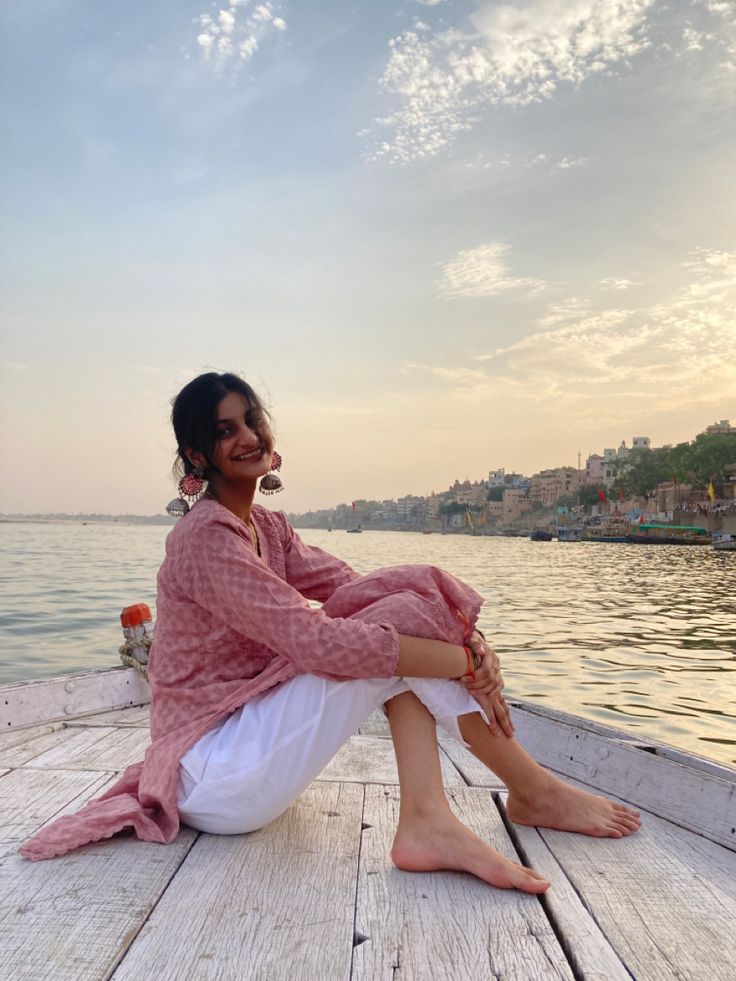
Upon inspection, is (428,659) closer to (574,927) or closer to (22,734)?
(574,927)

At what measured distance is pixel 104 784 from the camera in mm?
2131

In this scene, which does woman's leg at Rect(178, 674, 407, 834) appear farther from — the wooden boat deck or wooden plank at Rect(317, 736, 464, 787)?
wooden plank at Rect(317, 736, 464, 787)

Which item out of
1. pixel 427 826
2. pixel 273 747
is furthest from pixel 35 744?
pixel 427 826

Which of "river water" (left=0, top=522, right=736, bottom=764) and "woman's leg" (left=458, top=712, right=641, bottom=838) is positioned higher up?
"woman's leg" (left=458, top=712, right=641, bottom=838)

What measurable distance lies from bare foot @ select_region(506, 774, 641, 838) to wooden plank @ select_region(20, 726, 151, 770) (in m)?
1.21

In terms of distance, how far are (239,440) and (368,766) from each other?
3.76ft

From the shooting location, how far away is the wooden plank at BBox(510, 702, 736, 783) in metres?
1.93

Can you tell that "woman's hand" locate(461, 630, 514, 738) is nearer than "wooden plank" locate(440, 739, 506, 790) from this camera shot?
Yes

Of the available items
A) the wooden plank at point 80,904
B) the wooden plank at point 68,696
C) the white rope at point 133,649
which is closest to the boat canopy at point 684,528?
the white rope at point 133,649

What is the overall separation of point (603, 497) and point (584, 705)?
3015 inches

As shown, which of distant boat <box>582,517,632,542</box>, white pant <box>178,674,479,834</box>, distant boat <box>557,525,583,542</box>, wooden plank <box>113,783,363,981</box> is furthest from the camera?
distant boat <box>557,525,583,542</box>

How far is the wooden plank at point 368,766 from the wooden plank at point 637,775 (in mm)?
313

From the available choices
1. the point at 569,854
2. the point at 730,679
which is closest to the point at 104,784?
the point at 569,854

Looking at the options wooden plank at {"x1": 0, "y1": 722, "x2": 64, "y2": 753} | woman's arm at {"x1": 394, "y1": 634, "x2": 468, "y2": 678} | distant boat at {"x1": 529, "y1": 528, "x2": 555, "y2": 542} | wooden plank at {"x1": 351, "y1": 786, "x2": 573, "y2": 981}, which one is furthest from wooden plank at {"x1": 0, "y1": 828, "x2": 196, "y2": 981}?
distant boat at {"x1": 529, "y1": 528, "x2": 555, "y2": 542}
